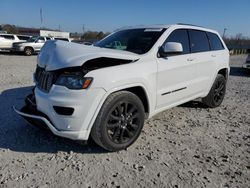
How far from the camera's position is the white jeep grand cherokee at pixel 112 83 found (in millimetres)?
2932

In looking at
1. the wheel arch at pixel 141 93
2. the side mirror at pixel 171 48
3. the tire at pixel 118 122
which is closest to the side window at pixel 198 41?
the side mirror at pixel 171 48

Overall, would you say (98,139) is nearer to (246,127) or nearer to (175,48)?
(175,48)

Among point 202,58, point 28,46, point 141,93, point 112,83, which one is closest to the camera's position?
point 112,83

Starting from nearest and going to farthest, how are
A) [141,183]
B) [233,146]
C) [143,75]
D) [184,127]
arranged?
[141,183], [143,75], [233,146], [184,127]

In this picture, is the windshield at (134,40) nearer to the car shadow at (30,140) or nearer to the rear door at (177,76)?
the rear door at (177,76)

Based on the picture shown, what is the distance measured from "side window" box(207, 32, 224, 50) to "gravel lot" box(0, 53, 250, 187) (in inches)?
66.4

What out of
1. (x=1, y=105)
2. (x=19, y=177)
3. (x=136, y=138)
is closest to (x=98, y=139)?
(x=136, y=138)

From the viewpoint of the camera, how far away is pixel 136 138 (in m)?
3.58

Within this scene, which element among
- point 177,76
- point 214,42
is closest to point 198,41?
point 214,42

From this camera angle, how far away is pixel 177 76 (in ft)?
13.4

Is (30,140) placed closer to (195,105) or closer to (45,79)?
(45,79)

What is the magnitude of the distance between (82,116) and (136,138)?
1020mm

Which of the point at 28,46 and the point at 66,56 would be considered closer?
the point at 66,56

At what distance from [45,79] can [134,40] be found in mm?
1701
